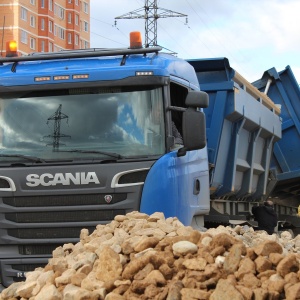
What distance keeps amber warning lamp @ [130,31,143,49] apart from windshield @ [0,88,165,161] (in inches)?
31.9

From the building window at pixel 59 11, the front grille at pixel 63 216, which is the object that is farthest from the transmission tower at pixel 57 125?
the building window at pixel 59 11

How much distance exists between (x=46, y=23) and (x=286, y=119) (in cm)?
6543

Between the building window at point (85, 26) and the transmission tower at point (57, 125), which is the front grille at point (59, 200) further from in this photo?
the building window at point (85, 26)

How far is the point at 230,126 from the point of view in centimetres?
1085

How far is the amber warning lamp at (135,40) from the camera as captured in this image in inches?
331

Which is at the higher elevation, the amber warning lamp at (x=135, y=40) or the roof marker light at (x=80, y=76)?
the amber warning lamp at (x=135, y=40)

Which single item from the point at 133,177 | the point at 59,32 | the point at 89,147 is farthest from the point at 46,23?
the point at 133,177

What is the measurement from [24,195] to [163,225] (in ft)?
5.87

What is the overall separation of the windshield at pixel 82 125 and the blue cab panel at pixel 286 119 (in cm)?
659

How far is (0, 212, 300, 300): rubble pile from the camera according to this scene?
5.11 m

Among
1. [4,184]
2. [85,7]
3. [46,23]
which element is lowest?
[4,184]

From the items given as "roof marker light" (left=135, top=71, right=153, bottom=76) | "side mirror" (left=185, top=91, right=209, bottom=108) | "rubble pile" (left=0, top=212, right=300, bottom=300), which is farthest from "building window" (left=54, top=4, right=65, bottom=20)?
"rubble pile" (left=0, top=212, right=300, bottom=300)

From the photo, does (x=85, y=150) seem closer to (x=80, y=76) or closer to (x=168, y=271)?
(x=80, y=76)

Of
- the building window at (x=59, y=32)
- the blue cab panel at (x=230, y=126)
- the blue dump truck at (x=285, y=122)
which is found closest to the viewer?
→ the blue cab panel at (x=230, y=126)
